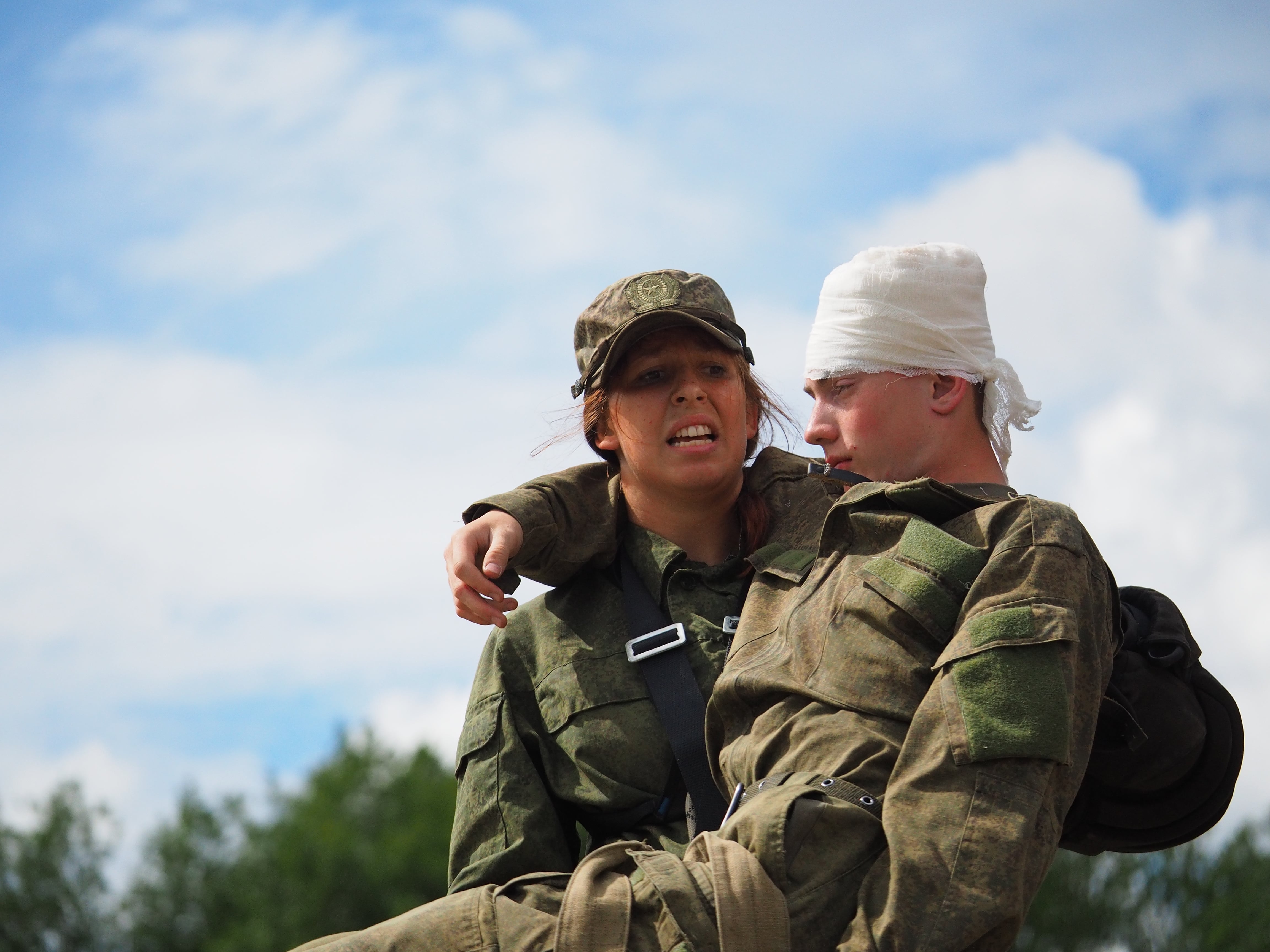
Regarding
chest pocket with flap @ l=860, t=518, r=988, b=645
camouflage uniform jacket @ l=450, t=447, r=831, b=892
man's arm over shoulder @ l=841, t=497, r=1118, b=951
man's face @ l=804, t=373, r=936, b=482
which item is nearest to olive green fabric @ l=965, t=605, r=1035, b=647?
man's arm over shoulder @ l=841, t=497, r=1118, b=951

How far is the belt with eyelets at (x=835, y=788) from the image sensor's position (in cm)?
346

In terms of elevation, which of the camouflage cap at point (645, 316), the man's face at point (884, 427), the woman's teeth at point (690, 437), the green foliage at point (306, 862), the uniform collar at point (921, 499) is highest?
the camouflage cap at point (645, 316)

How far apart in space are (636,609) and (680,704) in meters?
0.42

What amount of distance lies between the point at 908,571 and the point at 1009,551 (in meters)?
0.25

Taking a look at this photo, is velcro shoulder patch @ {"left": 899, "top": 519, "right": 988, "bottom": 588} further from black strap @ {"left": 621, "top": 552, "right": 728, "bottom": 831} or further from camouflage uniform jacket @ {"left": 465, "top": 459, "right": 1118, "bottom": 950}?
black strap @ {"left": 621, "top": 552, "right": 728, "bottom": 831}

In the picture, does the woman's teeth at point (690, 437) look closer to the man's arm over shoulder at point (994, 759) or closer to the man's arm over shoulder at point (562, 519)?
the man's arm over shoulder at point (562, 519)

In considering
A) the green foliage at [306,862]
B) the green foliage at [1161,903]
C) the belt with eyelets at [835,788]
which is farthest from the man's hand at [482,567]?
the green foliage at [1161,903]

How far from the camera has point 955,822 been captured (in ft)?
10.8

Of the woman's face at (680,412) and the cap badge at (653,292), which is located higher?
the cap badge at (653,292)

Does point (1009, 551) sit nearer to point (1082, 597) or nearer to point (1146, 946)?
point (1082, 597)

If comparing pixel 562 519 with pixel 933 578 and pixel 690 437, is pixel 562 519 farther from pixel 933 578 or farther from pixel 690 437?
pixel 933 578

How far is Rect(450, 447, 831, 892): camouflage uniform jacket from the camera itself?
446 centimetres

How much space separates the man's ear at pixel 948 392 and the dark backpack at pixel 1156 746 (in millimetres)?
743

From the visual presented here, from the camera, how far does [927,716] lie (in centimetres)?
344
